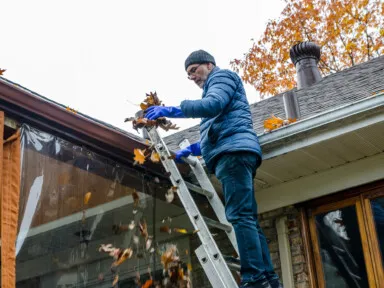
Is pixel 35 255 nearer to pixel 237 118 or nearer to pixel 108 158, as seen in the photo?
pixel 108 158

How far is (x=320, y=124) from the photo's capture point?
497 cm

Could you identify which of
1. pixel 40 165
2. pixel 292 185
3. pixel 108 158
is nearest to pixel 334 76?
pixel 292 185

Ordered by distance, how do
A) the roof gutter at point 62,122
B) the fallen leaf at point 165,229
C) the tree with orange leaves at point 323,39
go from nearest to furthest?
1. the roof gutter at point 62,122
2. the fallen leaf at point 165,229
3. the tree with orange leaves at point 323,39

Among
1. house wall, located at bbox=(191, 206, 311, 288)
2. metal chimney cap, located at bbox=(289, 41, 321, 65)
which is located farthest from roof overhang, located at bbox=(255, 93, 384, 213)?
metal chimney cap, located at bbox=(289, 41, 321, 65)

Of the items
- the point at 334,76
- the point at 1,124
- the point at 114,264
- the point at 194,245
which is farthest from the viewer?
the point at 334,76

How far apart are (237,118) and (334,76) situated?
163 inches

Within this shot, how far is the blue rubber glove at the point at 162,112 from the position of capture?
16.3 ft

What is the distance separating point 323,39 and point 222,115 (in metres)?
14.8

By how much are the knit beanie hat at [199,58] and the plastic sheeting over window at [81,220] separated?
3.47 feet

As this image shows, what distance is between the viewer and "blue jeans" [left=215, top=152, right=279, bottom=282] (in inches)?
172

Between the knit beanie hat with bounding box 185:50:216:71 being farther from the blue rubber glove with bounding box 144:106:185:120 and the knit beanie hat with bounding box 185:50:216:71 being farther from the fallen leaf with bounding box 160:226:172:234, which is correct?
the fallen leaf with bounding box 160:226:172:234

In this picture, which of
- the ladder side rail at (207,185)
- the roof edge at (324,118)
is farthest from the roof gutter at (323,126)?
the ladder side rail at (207,185)

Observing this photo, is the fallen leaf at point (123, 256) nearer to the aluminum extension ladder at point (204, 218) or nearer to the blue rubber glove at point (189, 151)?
the aluminum extension ladder at point (204, 218)

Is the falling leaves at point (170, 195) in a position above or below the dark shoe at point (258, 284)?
above
